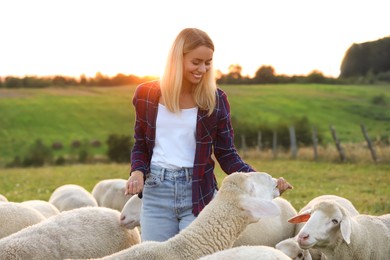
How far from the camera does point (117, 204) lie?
11.0 m

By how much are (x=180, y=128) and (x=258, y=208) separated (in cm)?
100

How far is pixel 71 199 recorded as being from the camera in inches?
407

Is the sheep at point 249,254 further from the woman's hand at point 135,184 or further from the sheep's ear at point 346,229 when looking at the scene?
the sheep's ear at point 346,229

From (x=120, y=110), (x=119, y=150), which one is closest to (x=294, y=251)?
(x=119, y=150)

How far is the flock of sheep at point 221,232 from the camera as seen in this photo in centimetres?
472

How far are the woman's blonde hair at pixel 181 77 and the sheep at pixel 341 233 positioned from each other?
1559mm

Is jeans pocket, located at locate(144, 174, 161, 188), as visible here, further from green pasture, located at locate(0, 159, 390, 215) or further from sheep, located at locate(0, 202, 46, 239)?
green pasture, located at locate(0, 159, 390, 215)

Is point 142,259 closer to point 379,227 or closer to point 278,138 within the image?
point 379,227

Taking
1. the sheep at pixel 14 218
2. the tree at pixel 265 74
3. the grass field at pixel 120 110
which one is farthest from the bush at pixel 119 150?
the tree at pixel 265 74

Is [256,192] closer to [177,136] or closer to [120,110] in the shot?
[177,136]

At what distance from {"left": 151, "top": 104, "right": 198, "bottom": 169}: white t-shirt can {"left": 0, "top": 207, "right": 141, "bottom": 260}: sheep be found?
1136 millimetres

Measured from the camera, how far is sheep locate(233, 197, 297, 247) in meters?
7.61

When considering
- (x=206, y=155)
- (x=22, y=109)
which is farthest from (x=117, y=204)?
(x=22, y=109)

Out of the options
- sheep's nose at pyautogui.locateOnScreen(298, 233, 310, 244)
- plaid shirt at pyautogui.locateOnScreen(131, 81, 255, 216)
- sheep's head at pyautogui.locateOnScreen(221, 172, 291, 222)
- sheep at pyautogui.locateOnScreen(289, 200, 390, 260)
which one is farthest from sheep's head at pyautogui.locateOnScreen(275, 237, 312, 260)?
sheep's head at pyautogui.locateOnScreen(221, 172, 291, 222)
